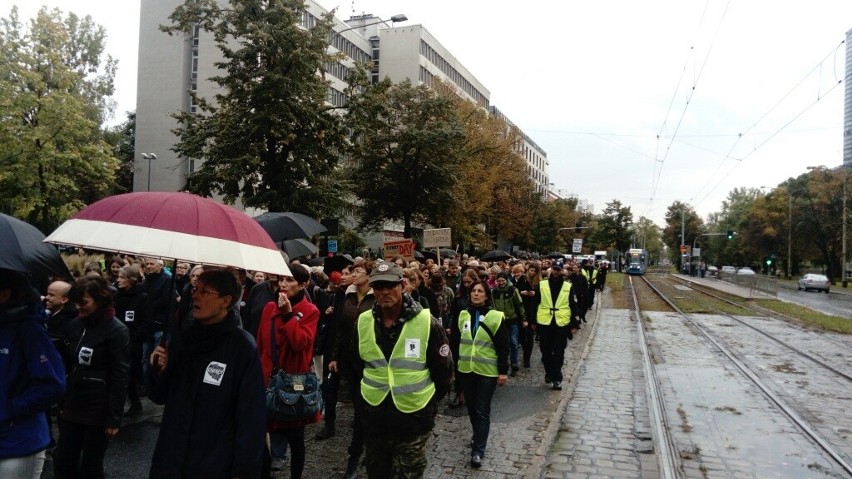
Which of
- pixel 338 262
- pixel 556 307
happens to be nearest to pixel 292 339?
pixel 338 262

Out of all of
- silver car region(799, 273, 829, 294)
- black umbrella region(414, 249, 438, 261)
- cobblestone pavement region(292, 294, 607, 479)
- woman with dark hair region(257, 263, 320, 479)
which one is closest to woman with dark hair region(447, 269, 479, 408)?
cobblestone pavement region(292, 294, 607, 479)

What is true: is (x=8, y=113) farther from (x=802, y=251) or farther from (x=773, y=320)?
(x=802, y=251)

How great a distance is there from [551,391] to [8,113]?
27623 millimetres

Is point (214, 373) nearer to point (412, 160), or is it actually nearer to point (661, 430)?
point (661, 430)

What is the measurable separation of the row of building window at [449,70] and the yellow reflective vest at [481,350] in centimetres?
5163

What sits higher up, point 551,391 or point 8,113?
point 8,113

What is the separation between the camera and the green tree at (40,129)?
28.2 m

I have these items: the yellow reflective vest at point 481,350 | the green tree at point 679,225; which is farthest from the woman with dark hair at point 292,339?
the green tree at point 679,225

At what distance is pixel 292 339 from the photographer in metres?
5.16

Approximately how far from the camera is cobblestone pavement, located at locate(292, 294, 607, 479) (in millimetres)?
6086

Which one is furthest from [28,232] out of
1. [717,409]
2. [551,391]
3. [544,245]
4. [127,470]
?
[544,245]

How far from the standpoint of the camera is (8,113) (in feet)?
91.4

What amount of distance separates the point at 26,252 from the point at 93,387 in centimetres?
143

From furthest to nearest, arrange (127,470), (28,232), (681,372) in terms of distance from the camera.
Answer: (681,372) → (127,470) → (28,232)
